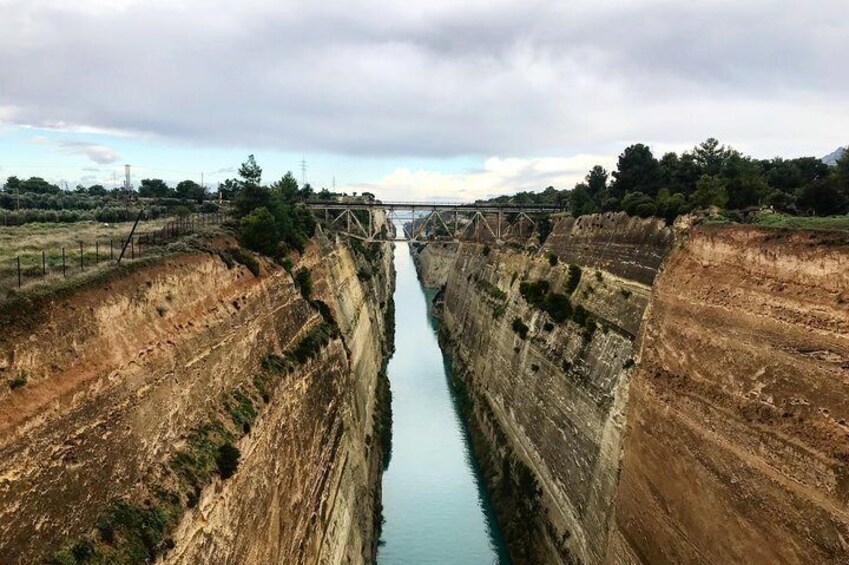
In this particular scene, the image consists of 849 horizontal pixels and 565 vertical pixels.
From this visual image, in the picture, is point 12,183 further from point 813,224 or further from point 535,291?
point 813,224

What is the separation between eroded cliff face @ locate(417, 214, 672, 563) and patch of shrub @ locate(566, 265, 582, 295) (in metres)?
0.42

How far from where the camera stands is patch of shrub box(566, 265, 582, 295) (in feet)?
85.7

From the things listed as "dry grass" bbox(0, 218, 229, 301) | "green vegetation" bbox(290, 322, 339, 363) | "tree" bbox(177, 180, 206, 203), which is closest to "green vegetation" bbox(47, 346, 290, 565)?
"dry grass" bbox(0, 218, 229, 301)

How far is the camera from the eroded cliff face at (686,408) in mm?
11172

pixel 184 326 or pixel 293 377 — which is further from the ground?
pixel 184 326

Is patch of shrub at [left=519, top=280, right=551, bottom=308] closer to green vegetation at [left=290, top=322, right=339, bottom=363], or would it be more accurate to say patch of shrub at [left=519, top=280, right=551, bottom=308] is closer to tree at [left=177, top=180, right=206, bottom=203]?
green vegetation at [left=290, top=322, right=339, bottom=363]

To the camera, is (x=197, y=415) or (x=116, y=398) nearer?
(x=116, y=398)

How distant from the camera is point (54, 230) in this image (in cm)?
2289

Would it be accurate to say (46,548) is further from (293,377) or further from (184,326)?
(293,377)

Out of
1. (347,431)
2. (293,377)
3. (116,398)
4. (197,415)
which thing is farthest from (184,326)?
(347,431)

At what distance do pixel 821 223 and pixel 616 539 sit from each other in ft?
31.3

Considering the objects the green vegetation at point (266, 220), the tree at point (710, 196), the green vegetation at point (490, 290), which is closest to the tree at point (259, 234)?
the green vegetation at point (266, 220)

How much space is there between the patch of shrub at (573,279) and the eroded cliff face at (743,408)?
865cm

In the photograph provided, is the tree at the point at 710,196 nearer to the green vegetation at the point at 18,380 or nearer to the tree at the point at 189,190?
the green vegetation at the point at 18,380
